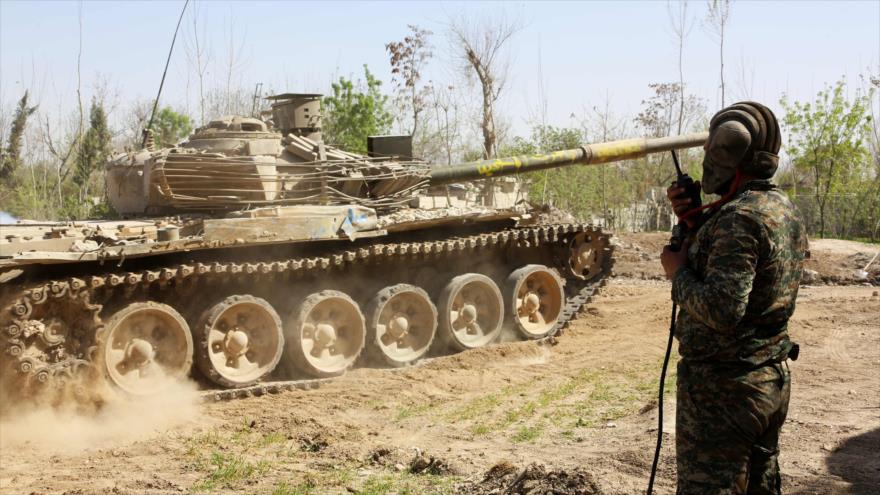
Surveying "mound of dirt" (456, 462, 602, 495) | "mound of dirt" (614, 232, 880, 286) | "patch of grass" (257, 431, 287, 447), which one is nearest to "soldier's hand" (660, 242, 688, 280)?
"mound of dirt" (456, 462, 602, 495)

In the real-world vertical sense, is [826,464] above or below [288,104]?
below

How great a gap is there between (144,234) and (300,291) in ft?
6.29

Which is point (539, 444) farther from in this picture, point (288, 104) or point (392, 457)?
point (288, 104)

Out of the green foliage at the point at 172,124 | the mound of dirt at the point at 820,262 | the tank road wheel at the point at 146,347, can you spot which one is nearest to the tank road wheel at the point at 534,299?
the tank road wheel at the point at 146,347

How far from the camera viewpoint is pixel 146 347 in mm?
8617

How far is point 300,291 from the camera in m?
10.0

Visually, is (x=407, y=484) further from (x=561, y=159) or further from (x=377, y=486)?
(x=561, y=159)

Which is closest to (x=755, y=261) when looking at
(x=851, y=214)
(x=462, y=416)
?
(x=462, y=416)

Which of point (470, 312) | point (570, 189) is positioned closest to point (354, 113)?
point (570, 189)

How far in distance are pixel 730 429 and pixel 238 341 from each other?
6459 millimetres

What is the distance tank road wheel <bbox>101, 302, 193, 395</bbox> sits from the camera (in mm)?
8445

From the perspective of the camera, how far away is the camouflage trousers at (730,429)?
11.8 feet

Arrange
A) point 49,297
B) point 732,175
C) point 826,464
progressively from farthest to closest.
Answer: point 49,297
point 826,464
point 732,175

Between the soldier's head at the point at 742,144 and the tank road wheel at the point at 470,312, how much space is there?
7289 millimetres
